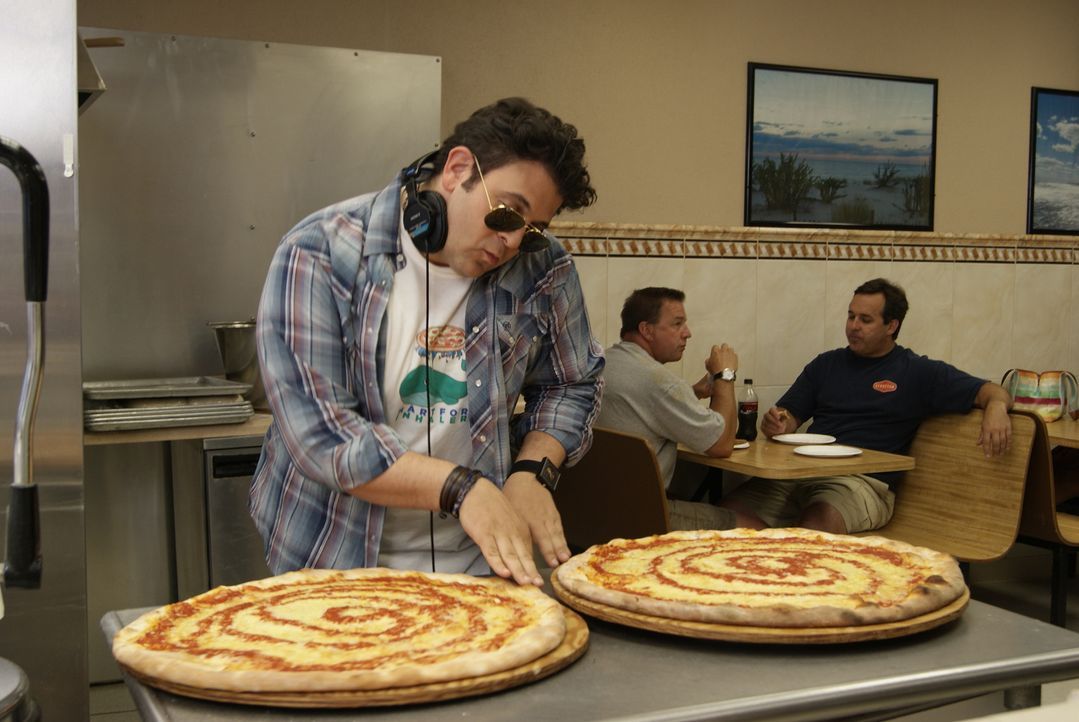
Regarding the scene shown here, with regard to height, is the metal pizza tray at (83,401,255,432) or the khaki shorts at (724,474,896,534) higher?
the metal pizza tray at (83,401,255,432)

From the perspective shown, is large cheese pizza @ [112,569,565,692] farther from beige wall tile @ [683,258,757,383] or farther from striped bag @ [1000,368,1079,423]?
striped bag @ [1000,368,1079,423]

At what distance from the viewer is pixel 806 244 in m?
5.04

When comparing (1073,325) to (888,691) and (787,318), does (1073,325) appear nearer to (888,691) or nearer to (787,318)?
(787,318)

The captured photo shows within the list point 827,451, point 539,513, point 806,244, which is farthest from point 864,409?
point 539,513

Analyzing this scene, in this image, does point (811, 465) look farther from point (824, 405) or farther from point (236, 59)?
point (236, 59)

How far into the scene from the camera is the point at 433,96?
4.13 m

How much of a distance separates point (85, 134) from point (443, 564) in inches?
97.7

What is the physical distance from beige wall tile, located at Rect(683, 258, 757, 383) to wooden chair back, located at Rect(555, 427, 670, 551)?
3.74 feet

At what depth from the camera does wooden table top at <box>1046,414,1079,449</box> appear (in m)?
4.31

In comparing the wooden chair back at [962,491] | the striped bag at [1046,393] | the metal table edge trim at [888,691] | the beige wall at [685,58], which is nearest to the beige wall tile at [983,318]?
the beige wall at [685,58]

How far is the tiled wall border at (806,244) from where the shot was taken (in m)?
4.62

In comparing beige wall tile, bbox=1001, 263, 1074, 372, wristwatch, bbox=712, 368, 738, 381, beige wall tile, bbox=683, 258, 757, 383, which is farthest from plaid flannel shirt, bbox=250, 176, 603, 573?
beige wall tile, bbox=1001, 263, 1074, 372

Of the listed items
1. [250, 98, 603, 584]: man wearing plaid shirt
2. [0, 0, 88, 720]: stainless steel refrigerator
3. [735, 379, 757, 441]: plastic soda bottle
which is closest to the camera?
[250, 98, 603, 584]: man wearing plaid shirt

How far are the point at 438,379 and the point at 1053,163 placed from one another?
4.75 metres
